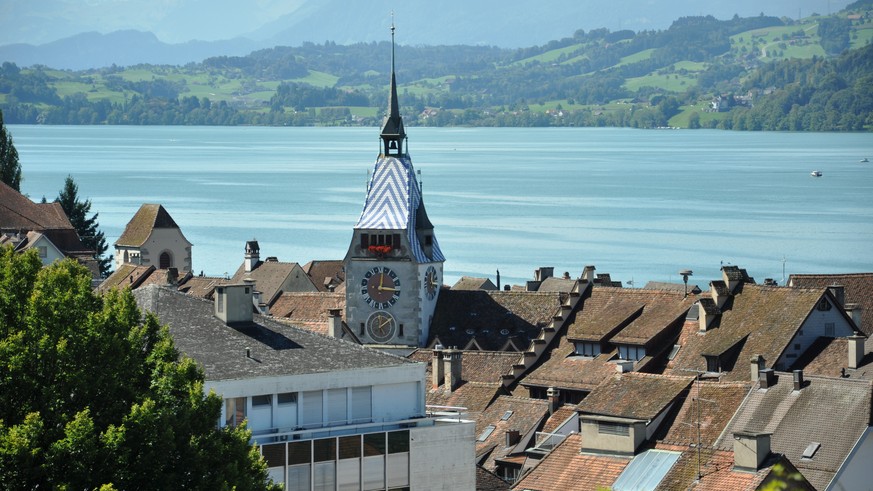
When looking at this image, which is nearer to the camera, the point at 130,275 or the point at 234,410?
the point at 234,410

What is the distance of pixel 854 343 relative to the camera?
6366 cm

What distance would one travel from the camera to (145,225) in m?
138

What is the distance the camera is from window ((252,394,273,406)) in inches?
1745

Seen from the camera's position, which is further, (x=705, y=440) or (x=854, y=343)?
(x=854, y=343)

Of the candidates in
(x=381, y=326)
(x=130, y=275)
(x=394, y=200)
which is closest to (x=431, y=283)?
(x=381, y=326)

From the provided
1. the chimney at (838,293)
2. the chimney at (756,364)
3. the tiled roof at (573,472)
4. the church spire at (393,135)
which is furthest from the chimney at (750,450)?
the church spire at (393,135)

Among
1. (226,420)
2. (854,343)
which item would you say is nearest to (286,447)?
(226,420)

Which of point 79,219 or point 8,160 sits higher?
point 8,160

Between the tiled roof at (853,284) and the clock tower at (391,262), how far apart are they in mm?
18990

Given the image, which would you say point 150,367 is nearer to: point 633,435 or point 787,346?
point 633,435

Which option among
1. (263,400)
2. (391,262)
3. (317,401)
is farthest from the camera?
(391,262)

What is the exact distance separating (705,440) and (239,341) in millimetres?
10941

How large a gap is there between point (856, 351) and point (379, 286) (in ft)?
111

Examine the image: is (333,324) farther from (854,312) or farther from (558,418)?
(854,312)
